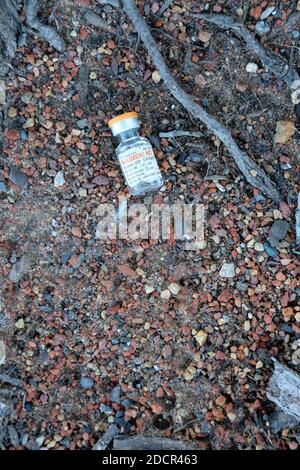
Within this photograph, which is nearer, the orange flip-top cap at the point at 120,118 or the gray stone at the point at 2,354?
the orange flip-top cap at the point at 120,118

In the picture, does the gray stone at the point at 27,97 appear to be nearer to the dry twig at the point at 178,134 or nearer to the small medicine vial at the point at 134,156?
the small medicine vial at the point at 134,156

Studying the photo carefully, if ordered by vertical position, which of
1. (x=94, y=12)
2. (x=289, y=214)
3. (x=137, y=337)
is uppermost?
(x=94, y=12)

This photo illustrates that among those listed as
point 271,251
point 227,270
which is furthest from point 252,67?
point 227,270

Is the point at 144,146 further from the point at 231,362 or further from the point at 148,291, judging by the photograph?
the point at 231,362

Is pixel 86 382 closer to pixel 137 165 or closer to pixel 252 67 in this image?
pixel 137 165

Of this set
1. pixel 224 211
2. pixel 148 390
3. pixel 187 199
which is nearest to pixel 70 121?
pixel 187 199

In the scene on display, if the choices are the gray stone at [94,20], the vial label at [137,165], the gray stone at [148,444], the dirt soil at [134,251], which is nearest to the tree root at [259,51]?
the dirt soil at [134,251]
